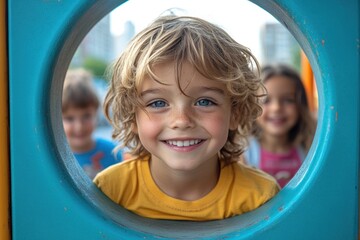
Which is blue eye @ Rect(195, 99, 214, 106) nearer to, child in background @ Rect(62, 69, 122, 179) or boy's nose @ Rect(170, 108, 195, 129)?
boy's nose @ Rect(170, 108, 195, 129)

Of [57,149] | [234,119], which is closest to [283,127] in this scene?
[234,119]

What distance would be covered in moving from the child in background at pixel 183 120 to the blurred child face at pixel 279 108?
1133 mm

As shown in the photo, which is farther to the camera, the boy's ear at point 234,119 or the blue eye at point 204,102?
the boy's ear at point 234,119

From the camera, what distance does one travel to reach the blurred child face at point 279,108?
2.47 metres

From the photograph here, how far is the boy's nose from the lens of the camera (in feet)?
3.51

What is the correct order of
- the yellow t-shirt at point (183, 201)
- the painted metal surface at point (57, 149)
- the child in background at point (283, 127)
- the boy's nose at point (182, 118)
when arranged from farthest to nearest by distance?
the child in background at point (283, 127) → the yellow t-shirt at point (183, 201) → the boy's nose at point (182, 118) → the painted metal surface at point (57, 149)

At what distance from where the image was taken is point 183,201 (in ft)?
4.02

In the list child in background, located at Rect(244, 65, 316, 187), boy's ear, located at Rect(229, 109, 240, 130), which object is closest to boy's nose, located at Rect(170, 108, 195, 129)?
boy's ear, located at Rect(229, 109, 240, 130)

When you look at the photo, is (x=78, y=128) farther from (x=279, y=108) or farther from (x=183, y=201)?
(x=183, y=201)

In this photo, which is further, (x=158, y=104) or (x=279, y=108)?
(x=279, y=108)

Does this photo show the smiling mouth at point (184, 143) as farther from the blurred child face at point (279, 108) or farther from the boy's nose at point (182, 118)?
the blurred child face at point (279, 108)

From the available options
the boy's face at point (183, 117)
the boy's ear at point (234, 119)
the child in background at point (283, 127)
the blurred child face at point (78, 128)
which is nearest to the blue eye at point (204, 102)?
the boy's face at point (183, 117)

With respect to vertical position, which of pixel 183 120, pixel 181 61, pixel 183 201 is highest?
pixel 181 61

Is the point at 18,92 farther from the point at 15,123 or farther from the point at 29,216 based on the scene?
the point at 29,216
